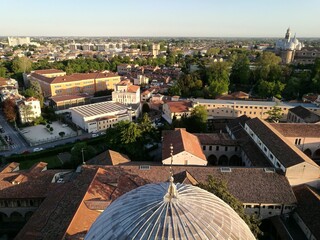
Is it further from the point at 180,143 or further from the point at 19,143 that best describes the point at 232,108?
the point at 19,143

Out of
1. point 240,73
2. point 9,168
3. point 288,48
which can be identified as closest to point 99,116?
point 9,168

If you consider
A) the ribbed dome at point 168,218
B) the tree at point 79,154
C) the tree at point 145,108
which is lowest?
the tree at point 145,108

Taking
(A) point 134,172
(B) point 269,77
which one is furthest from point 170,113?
(B) point 269,77

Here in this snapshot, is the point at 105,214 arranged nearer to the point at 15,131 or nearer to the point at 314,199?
the point at 314,199

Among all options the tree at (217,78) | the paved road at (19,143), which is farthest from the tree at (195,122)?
the tree at (217,78)

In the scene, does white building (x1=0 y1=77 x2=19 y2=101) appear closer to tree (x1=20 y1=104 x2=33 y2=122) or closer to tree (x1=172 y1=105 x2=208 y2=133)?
tree (x1=20 y1=104 x2=33 y2=122)

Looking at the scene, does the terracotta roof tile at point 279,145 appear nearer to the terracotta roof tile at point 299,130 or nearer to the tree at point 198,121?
the terracotta roof tile at point 299,130
